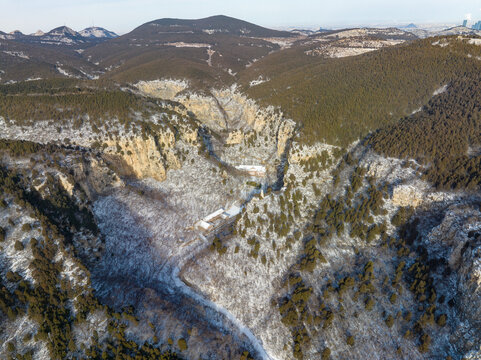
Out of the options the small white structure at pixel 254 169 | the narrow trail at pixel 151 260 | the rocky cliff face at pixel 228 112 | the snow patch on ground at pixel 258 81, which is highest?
the snow patch on ground at pixel 258 81

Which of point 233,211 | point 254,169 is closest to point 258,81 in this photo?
point 254,169

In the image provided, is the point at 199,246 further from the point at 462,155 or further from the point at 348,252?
the point at 462,155

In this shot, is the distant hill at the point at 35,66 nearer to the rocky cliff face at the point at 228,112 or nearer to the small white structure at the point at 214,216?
the rocky cliff face at the point at 228,112

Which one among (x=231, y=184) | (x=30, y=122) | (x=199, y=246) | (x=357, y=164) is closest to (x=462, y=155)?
(x=357, y=164)

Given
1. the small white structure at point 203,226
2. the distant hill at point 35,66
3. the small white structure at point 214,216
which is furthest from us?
the distant hill at point 35,66

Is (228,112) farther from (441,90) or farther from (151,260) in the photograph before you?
(151,260)

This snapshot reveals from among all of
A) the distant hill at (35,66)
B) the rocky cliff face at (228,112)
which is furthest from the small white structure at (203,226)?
the distant hill at (35,66)

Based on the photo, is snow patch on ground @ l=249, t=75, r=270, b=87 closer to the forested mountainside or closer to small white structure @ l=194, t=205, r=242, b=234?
the forested mountainside
